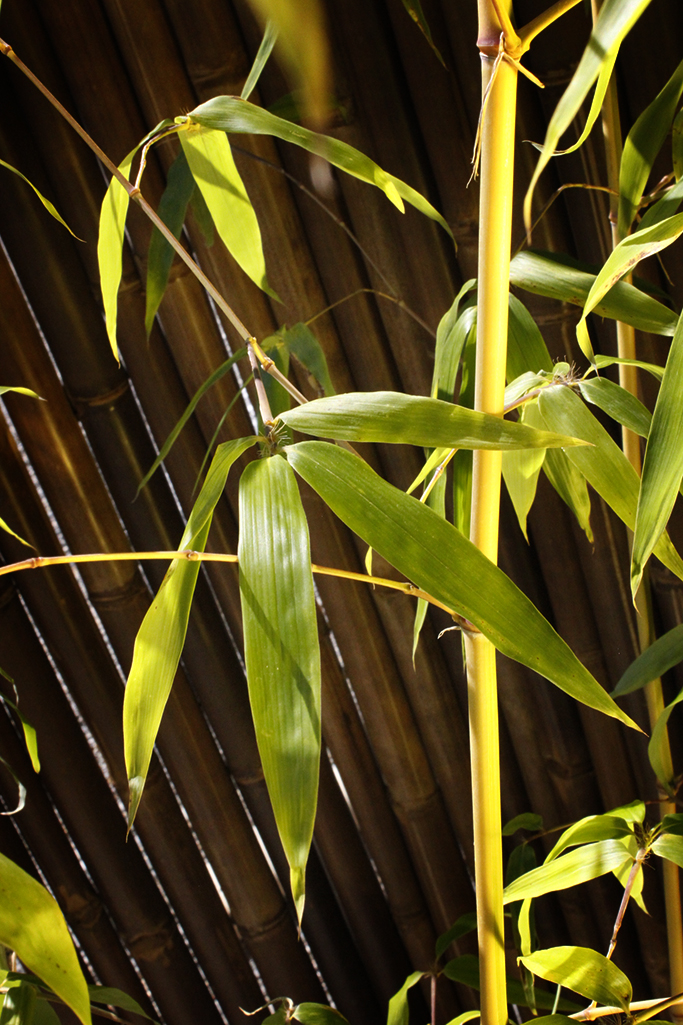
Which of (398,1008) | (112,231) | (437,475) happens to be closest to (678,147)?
(437,475)

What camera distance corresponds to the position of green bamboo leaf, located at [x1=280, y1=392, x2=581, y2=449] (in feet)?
1.20

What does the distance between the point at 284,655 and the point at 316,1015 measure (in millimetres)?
624

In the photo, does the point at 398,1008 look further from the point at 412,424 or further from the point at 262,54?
the point at 262,54

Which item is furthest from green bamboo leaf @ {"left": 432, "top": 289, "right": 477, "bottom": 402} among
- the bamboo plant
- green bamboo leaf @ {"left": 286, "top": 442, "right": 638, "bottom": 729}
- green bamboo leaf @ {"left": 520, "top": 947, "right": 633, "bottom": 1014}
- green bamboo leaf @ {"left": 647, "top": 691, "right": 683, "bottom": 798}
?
green bamboo leaf @ {"left": 520, "top": 947, "right": 633, "bottom": 1014}

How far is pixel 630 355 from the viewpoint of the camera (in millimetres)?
705

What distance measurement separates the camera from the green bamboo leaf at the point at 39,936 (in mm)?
351

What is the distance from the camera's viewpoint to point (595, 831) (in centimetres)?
67

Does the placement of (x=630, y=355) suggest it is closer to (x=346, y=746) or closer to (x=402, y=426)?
(x=402, y=426)

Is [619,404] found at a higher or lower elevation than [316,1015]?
higher

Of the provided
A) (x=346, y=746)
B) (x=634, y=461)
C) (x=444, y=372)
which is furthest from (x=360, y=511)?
(x=346, y=746)

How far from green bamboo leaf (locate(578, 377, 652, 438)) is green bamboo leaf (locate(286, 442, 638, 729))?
0.69ft

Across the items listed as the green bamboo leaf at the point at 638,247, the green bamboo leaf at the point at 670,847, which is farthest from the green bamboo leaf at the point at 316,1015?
the green bamboo leaf at the point at 638,247

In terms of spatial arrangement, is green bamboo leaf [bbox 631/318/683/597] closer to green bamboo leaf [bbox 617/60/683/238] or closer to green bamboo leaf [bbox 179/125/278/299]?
green bamboo leaf [bbox 617/60/683/238]

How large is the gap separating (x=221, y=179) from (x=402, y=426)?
263mm
